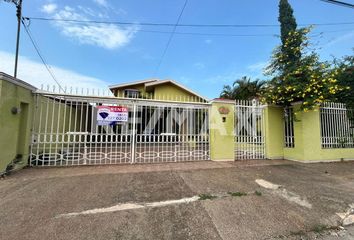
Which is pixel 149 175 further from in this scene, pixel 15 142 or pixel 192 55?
pixel 192 55

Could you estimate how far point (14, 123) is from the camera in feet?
17.9

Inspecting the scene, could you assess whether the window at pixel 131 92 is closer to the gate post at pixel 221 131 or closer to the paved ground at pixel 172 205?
the gate post at pixel 221 131

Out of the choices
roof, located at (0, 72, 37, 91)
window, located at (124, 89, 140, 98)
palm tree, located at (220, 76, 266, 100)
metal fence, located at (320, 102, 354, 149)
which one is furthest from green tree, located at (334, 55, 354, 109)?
window, located at (124, 89, 140, 98)

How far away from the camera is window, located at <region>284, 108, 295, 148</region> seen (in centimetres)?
802

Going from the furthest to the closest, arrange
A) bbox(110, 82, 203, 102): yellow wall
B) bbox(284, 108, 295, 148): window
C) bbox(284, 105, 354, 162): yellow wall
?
bbox(110, 82, 203, 102): yellow wall, bbox(284, 108, 295, 148): window, bbox(284, 105, 354, 162): yellow wall

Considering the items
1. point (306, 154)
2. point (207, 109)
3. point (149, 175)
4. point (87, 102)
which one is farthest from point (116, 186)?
point (306, 154)

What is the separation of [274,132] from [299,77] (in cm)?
257

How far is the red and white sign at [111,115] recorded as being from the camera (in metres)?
6.48

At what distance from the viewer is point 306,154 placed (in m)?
7.34

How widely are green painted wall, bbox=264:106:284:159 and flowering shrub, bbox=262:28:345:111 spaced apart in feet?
1.58

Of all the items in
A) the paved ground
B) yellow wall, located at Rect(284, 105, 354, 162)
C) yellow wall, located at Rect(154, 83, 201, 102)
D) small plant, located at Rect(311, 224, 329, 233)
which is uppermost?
yellow wall, located at Rect(154, 83, 201, 102)

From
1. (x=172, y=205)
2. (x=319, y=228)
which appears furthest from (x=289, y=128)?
(x=172, y=205)

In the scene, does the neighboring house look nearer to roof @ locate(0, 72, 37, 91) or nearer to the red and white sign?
the red and white sign

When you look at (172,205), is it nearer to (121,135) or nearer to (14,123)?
(121,135)
